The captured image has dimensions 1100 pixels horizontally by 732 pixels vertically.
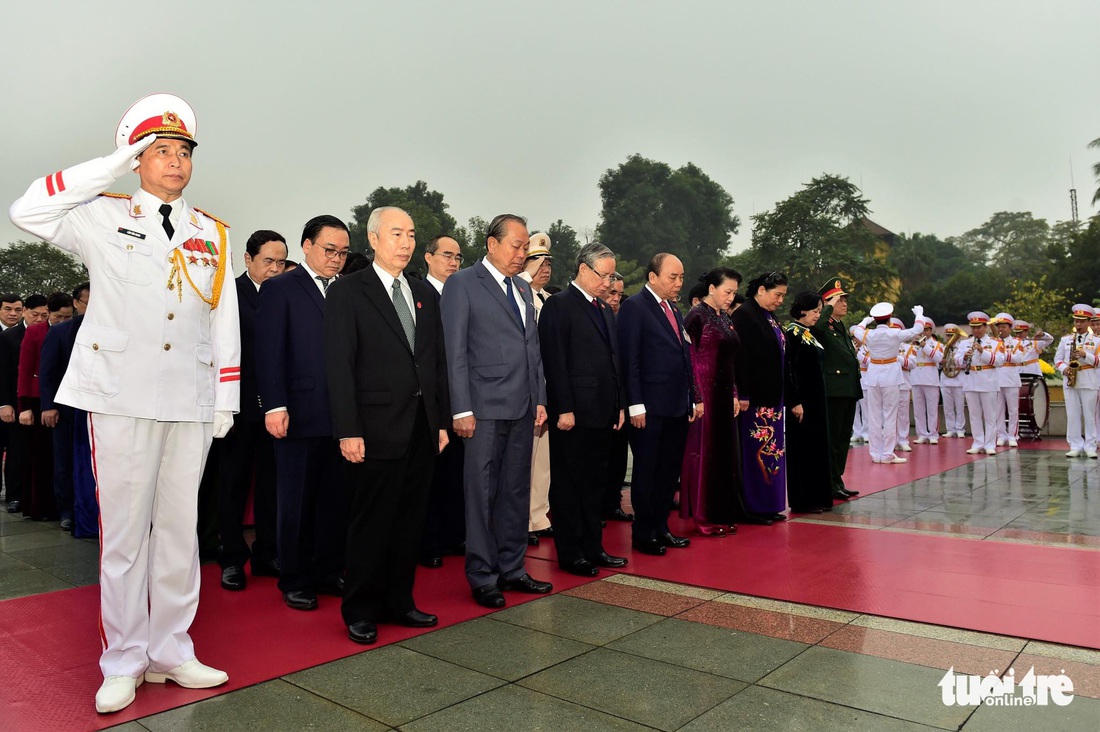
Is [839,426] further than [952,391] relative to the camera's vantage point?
No

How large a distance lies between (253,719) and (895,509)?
5970 mm

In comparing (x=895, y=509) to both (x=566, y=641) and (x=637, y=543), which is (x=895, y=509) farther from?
(x=566, y=641)

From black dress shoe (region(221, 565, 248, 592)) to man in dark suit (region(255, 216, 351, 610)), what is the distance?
0.40 meters

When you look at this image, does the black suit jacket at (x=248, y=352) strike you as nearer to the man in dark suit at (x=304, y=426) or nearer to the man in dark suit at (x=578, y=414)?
the man in dark suit at (x=304, y=426)

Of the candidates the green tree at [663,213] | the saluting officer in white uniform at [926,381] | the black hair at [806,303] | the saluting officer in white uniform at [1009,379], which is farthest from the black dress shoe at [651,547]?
the green tree at [663,213]

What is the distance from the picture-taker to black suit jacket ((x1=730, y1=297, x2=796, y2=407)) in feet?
21.4

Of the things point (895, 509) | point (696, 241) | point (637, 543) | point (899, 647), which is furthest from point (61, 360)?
point (696, 241)

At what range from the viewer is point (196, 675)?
3154 mm

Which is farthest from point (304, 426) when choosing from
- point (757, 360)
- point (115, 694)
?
point (757, 360)

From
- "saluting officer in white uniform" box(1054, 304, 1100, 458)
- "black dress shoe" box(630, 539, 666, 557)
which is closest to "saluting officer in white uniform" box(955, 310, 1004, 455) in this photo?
"saluting officer in white uniform" box(1054, 304, 1100, 458)

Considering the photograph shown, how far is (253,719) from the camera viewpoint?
2.86 metres

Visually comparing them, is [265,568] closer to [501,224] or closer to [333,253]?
[333,253]

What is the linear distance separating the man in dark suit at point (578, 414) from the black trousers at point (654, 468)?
46 cm

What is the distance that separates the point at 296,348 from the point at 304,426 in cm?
44
